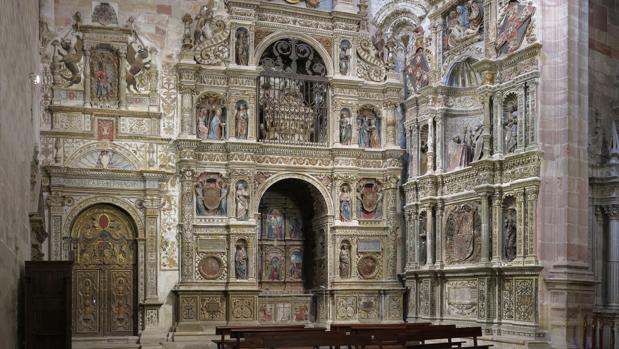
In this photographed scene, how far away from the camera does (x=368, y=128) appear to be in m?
21.5

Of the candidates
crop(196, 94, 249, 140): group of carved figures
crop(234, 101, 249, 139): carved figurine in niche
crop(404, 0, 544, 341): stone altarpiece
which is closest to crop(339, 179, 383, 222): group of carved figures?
crop(404, 0, 544, 341): stone altarpiece

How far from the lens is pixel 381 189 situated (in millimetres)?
→ 21359

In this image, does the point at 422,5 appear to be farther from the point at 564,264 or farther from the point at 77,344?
the point at 77,344

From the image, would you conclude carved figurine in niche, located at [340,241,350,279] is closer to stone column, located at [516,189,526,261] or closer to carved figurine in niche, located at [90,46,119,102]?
stone column, located at [516,189,526,261]

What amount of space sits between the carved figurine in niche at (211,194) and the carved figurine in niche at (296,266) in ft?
10.2

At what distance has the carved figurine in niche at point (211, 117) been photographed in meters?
19.7

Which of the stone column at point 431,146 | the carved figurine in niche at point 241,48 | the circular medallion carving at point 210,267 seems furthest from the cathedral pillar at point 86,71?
the stone column at point 431,146

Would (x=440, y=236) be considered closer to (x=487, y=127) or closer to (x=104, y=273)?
(x=487, y=127)

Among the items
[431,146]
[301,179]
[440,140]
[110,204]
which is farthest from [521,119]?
[110,204]

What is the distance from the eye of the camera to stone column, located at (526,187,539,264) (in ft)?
51.8

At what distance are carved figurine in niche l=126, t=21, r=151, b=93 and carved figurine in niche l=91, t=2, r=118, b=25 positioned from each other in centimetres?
47

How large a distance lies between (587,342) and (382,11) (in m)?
11.6

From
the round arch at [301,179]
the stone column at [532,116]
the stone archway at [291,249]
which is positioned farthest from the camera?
the stone archway at [291,249]

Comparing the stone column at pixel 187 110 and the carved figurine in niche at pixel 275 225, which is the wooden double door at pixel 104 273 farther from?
the carved figurine in niche at pixel 275 225
